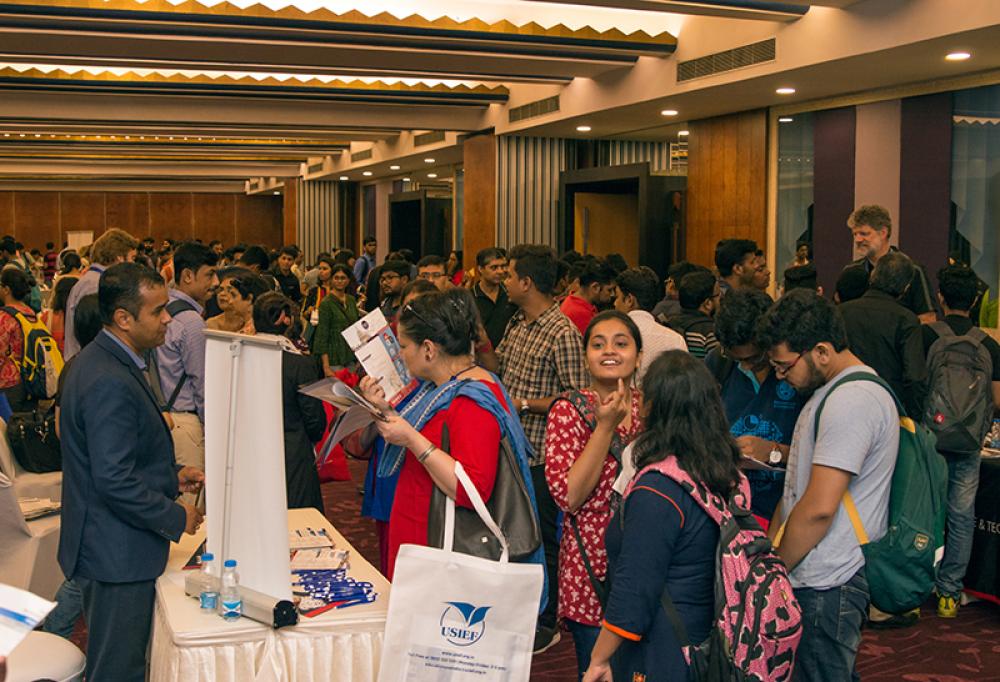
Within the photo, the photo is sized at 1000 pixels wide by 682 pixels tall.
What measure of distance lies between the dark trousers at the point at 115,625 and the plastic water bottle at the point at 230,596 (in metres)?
0.40

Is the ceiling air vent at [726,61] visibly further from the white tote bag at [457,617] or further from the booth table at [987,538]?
the white tote bag at [457,617]

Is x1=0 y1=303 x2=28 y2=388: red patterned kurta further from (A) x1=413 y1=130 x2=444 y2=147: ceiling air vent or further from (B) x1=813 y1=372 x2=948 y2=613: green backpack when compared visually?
(A) x1=413 y1=130 x2=444 y2=147: ceiling air vent

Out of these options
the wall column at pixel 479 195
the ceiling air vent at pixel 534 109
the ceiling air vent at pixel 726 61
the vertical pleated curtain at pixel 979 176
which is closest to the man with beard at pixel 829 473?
the ceiling air vent at pixel 726 61

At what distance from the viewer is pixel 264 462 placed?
2674 millimetres

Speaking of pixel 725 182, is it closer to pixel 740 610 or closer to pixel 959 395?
pixel 959 395

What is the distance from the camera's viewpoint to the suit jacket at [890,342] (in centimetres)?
479

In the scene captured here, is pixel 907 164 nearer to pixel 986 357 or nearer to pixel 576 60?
pixel 576 60

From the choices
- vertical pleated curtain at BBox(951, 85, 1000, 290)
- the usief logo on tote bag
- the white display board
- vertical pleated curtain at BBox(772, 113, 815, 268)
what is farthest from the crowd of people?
vertical pleated curtain at BBox(772, 113, 815, 268)

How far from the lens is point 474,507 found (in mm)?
2773

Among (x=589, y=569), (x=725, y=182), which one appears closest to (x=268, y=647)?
(x=589, y=569)

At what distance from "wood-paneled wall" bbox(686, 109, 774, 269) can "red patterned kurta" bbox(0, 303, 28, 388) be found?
276 inches

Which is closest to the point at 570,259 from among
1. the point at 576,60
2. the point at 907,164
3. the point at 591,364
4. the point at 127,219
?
the point at 576,60

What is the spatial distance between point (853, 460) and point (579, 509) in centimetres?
74

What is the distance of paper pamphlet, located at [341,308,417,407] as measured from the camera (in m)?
3.71
